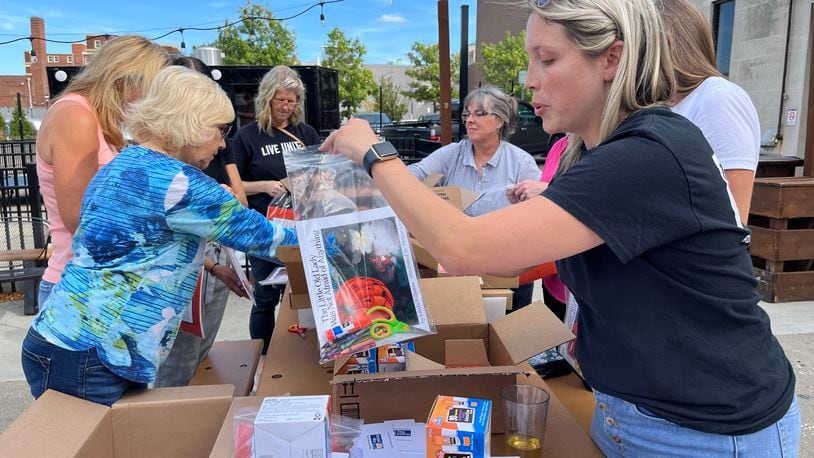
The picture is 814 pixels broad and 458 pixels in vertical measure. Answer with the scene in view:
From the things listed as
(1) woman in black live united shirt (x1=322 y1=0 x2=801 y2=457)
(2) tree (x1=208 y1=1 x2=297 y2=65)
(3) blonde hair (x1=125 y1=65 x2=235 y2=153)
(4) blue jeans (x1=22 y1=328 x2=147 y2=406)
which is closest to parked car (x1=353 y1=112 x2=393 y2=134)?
(2) tree (x1=208 y1=1 x2=297 y2=65)

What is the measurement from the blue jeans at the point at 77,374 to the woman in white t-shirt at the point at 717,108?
1.79m

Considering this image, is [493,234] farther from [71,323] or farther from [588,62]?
[71,323]

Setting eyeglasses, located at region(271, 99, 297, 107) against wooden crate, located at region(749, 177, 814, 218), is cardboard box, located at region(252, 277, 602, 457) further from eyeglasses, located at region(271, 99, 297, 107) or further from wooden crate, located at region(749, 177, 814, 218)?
wooden crate, located at region(749, 177, 814, 218)

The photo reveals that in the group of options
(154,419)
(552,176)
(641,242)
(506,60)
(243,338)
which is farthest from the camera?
(506,60)

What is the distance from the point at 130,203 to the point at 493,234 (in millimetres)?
1040

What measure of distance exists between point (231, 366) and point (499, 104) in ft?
6.77

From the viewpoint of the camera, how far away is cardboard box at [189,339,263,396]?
6.79 ft

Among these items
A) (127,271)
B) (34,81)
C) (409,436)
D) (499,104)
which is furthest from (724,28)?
(34,81)

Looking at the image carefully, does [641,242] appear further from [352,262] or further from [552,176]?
[552,176]

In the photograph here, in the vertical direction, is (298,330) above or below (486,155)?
below

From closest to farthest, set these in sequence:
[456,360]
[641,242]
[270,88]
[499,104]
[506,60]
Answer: [641,242] < [456,360] < [499,104] < [270,88] < [506,60]

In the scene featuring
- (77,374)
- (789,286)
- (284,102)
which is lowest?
(789,286)

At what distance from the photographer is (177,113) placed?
1.65m

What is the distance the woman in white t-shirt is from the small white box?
1.39m
